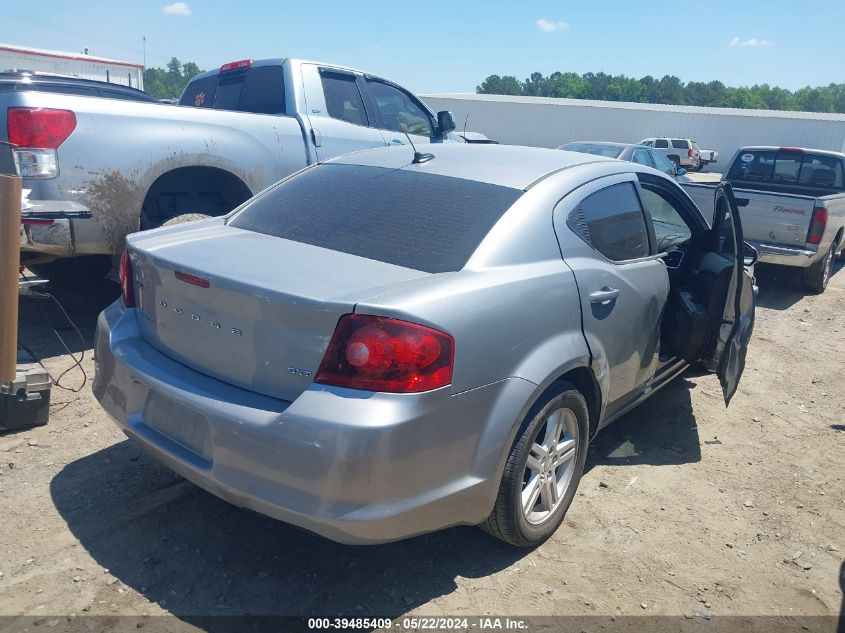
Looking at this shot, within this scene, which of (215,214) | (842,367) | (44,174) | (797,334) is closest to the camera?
(44,174)

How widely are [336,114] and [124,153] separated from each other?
2.29m

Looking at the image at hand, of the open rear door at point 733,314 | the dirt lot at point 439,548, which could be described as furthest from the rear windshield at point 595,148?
the dirt lot at point 439,548

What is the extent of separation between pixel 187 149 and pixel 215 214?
0.70m

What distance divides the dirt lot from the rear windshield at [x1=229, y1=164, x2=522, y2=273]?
130cm

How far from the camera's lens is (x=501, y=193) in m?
3.10

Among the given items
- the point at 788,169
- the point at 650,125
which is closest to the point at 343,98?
the point at 788,169

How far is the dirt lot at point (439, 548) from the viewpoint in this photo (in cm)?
266

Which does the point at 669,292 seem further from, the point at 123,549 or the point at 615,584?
the point at 123,549

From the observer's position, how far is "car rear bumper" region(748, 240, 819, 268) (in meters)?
7.82

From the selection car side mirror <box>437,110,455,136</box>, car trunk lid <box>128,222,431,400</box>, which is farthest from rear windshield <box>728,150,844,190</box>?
car trunk lid <box>128,222,431,400</box>

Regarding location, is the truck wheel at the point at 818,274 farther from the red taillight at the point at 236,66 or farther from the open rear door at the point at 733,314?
the red taillight at the point at 236,66

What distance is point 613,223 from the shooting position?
3.54 metres

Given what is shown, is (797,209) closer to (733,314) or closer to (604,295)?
(733,314)

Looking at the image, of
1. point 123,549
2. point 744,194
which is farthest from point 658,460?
point 744,194
